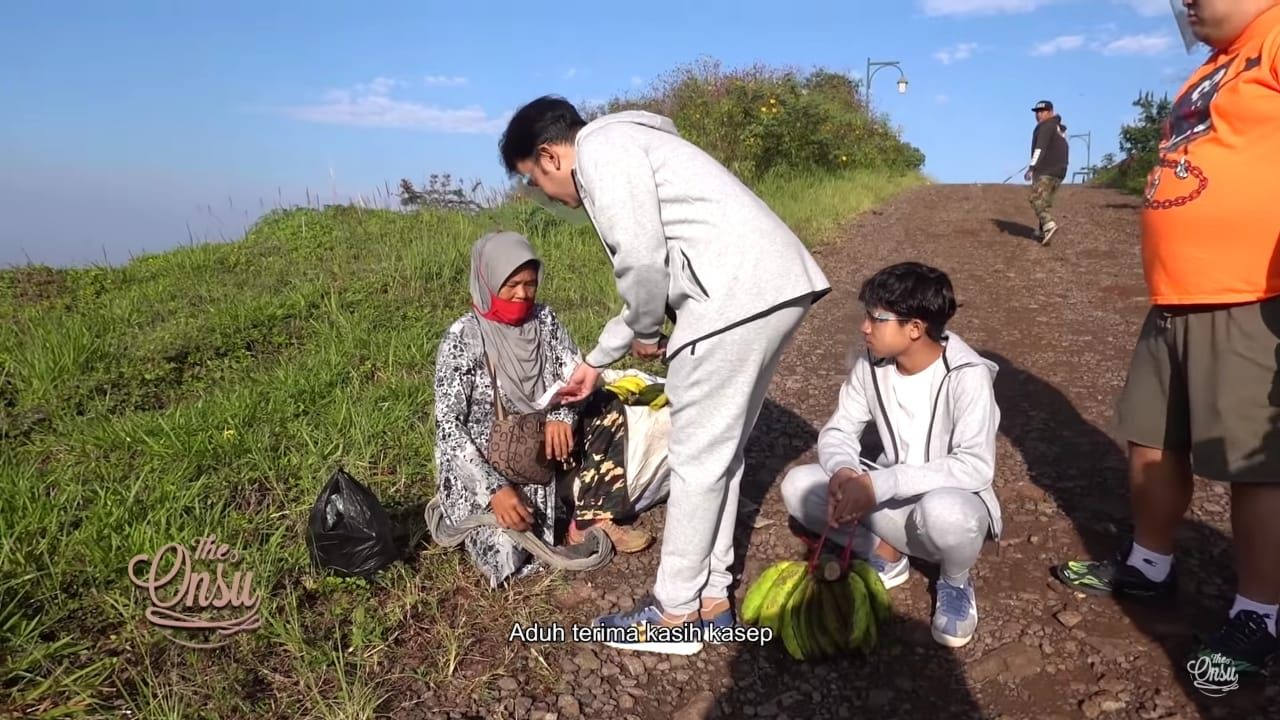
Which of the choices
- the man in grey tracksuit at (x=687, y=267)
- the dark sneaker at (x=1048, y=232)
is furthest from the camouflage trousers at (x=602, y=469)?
the dark sneaker at (x=1048, y=232)

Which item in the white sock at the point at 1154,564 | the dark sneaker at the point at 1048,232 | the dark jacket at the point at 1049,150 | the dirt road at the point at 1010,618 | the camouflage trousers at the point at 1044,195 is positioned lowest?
the dirt road at the point at 1010,618

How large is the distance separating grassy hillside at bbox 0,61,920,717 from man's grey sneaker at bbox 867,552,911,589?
3.85ft

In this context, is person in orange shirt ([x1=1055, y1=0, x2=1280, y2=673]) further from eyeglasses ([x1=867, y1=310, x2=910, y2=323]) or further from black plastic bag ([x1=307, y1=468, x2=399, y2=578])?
black plastic bag ([x1=307, y1=468, x2=399, y2=578])

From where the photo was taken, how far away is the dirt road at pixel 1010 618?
2.23 meters

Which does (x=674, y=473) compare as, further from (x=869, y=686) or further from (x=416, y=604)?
(x=416, y=604)

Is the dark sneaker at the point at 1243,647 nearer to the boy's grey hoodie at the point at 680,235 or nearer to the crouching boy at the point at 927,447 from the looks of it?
the crouching boy at the point at 927,447

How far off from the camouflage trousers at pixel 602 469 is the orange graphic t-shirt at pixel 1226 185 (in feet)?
6.22

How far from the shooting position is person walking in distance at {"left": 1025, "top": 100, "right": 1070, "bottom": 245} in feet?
30.9

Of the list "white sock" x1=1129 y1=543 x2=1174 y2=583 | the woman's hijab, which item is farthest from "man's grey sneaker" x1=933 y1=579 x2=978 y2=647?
the woman's hijab

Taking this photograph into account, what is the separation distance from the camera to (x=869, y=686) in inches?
91.0

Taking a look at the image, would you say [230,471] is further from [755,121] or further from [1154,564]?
[755,121]

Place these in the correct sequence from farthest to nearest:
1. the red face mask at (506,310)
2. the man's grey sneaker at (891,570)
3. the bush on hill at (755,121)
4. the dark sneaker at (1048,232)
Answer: the bush on hill at (755,121), the dark sneaker at (1048,232), the red face mask at (506,310), the man's grey sneaker at (891,570)

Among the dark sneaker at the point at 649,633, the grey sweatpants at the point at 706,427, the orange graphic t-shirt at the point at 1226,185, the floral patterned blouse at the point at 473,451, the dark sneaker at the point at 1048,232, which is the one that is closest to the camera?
the orange graphic t-shirt at the point at 1226,185

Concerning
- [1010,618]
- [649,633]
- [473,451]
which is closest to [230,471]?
[473,451]
